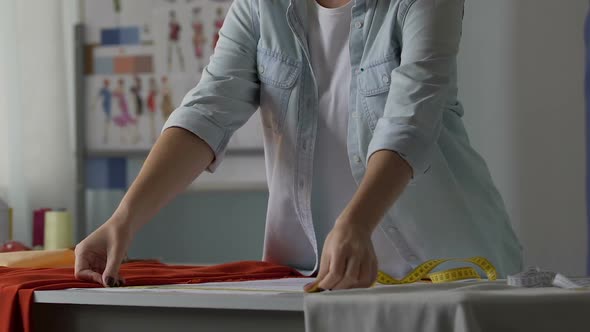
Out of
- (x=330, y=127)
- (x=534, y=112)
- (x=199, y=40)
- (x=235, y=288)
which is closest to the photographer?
(x=235, y=288)


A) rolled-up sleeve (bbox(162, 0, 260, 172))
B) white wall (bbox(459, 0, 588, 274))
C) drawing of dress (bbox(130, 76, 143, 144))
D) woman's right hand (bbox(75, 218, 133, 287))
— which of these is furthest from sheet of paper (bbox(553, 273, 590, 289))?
drawing of dress (bbox(130, 76, 143, 144))

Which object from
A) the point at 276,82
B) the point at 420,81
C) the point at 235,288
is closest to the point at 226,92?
the point at 276,82

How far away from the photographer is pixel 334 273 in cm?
103

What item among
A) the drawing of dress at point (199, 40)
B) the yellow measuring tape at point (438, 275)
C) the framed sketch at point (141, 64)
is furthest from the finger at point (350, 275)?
the drawing of dress at point (199, 40)

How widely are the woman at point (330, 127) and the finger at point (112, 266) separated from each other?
0.04 meters

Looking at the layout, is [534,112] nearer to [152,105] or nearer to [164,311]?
[152,105]

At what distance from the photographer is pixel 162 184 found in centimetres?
142

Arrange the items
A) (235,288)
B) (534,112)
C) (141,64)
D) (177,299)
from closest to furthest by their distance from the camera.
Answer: (177,299) → (235,288) → (534,112) → (141,64)

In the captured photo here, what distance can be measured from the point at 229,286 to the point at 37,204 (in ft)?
8.59

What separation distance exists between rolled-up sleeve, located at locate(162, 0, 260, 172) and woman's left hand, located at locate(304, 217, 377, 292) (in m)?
0.48

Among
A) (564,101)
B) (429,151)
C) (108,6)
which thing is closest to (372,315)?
(429,151)

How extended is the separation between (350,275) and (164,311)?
216 mm

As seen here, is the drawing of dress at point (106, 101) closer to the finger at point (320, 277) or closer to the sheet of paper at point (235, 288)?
the sheet of paper at point (235, 288)

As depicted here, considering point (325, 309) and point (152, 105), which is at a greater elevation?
point (152, 105)
